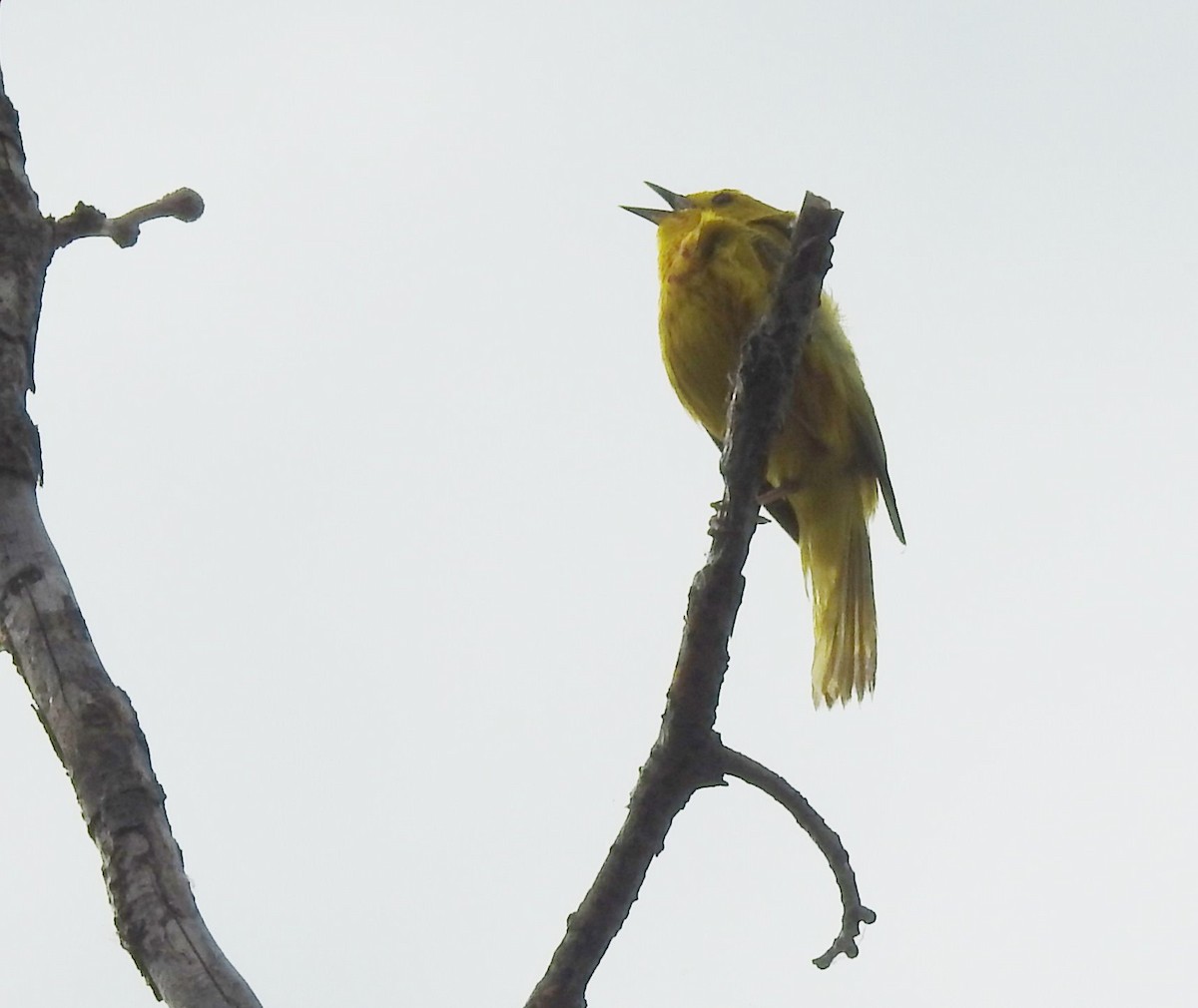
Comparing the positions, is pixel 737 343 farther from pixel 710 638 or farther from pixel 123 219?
pixel 123 219

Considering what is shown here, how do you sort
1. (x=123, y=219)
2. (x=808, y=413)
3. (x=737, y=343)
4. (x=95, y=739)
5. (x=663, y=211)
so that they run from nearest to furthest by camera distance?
(x=95, y=739) < (x=123, y=219) < (x=737, y=343) < (x=808, y=413) < (x=663, y=211)

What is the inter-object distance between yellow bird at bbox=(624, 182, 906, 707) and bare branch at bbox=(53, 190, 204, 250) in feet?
8.29

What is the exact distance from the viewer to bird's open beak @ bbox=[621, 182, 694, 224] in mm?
6203

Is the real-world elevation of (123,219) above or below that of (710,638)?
above

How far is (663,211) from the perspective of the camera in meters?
6.25

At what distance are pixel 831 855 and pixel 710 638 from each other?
0.48 meters

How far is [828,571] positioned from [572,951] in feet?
11.0

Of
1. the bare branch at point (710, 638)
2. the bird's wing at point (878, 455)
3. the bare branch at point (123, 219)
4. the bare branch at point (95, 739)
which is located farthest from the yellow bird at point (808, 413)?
the bare branch at point (95, 739)

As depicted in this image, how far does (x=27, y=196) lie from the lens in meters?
2.43

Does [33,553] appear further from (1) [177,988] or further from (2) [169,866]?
(1) [177,988]

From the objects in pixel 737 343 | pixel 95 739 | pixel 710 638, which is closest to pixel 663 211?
pixel 737 343

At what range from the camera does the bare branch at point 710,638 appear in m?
2.57

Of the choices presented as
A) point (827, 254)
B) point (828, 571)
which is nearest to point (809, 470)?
point (828, 571)

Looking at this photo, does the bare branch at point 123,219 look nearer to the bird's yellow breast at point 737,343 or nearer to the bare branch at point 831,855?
the bare branch at point 831,855
